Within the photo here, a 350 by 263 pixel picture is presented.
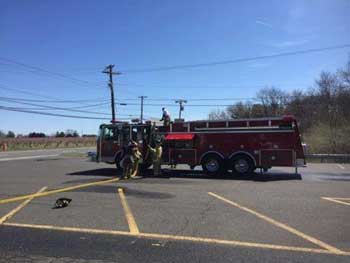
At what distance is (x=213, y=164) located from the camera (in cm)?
1866

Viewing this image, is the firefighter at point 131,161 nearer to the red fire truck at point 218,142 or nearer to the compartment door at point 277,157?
the red fire truck at point 218,142

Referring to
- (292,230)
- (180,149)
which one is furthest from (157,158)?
(292,230)

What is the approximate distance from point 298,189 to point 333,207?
3426mm

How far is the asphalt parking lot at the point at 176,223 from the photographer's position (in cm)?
633

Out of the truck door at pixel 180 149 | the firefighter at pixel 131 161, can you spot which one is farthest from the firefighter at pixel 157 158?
the firefighter at pixel 131 161

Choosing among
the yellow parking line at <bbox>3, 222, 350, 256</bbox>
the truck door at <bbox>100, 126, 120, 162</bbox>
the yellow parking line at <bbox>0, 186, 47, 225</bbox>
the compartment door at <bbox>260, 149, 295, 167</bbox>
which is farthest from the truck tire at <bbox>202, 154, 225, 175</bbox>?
the yellow parking line at <bbox>3, 222, 350, 256</bbox>

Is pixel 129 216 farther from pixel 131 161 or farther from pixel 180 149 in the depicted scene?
pixel 180 149

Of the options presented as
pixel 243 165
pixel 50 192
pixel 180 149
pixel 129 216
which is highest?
pixel 180 149

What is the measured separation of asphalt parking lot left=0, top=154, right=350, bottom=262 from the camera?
6.33 metres

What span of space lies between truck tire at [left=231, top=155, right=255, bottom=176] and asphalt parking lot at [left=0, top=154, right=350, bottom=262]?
357 centimetres

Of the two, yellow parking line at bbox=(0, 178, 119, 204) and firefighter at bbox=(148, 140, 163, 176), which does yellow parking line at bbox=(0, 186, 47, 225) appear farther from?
firefighter at bbox=(148, 140, 163, 176)

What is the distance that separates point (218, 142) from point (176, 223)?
10349 millimetres

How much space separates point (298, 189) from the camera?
13594 mm

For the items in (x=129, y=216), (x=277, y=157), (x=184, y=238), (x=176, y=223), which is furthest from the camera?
(x=277, y=157)
